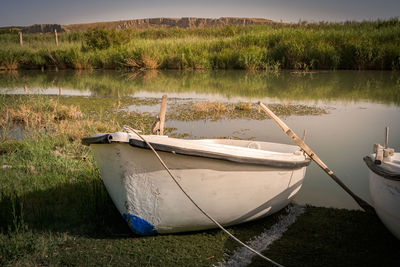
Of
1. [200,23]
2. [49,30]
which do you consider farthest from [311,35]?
[49,30]

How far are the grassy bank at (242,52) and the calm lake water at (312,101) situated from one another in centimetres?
98

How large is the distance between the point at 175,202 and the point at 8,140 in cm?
396

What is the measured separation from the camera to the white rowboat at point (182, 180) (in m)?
2.73

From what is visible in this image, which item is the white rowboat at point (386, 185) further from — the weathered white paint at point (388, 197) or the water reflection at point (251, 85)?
the water reflection at point (251, 85)

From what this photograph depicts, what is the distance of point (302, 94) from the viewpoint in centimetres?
1073

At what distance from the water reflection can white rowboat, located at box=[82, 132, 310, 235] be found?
7538mm

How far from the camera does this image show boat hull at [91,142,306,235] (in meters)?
2.78

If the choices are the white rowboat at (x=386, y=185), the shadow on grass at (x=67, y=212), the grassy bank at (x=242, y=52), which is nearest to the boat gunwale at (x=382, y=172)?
the white rowboat at (x=386, y=185)

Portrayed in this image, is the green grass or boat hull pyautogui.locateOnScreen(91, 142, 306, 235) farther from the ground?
boat hull pyautogui.locateOnScreen(91, 142, 306, 235)

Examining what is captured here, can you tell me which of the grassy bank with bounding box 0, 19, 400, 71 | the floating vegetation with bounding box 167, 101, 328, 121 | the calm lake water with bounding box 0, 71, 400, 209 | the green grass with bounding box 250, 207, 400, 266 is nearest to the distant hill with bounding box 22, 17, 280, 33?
the grassy bank with bounding box 0, 19, 400, 71

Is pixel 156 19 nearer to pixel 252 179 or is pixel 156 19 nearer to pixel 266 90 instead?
pixel 266 90

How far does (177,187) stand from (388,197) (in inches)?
61.2

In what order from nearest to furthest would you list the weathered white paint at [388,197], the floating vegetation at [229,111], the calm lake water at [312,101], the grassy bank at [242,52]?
the weathered white paint at [388,197], the calm lake water at [312,101], the floating vegetation at [229,111], the grassy bank at [242,52]

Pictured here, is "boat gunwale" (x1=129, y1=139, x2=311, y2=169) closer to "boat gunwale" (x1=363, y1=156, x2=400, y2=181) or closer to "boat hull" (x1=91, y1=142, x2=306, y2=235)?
"boat hull" (x1=91, y1=142, x2=306, y2=235)
